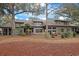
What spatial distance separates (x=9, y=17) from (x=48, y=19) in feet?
1.57

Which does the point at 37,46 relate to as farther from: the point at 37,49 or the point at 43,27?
the point at 43,27

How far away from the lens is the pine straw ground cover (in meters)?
4.49

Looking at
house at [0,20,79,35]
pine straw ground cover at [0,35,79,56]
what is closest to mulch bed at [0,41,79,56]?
pine straw ground cover at [0,35,79,56]

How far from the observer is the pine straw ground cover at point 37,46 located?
4492mm

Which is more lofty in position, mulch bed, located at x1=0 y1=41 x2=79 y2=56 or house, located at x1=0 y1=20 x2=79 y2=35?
house, located at x1=0 y1=20 x2=79 y2=35

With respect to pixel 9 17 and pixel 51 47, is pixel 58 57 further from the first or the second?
pixel 9 17

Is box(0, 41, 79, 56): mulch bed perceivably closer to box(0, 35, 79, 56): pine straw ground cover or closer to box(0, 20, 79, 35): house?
box(0, 35, 79, 56): pine straw ground cover

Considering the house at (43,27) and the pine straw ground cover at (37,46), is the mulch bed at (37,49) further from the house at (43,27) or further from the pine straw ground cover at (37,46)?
the house at (43,27)

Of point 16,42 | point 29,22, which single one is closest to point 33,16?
point 29,22

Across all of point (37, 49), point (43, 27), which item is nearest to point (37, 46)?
point (37, 49)

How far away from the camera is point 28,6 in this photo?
4539 millimetres

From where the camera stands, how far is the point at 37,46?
4.52m

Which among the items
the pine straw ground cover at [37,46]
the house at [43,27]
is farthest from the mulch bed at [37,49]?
the house at [43,27]

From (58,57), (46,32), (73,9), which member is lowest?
(58,57)
